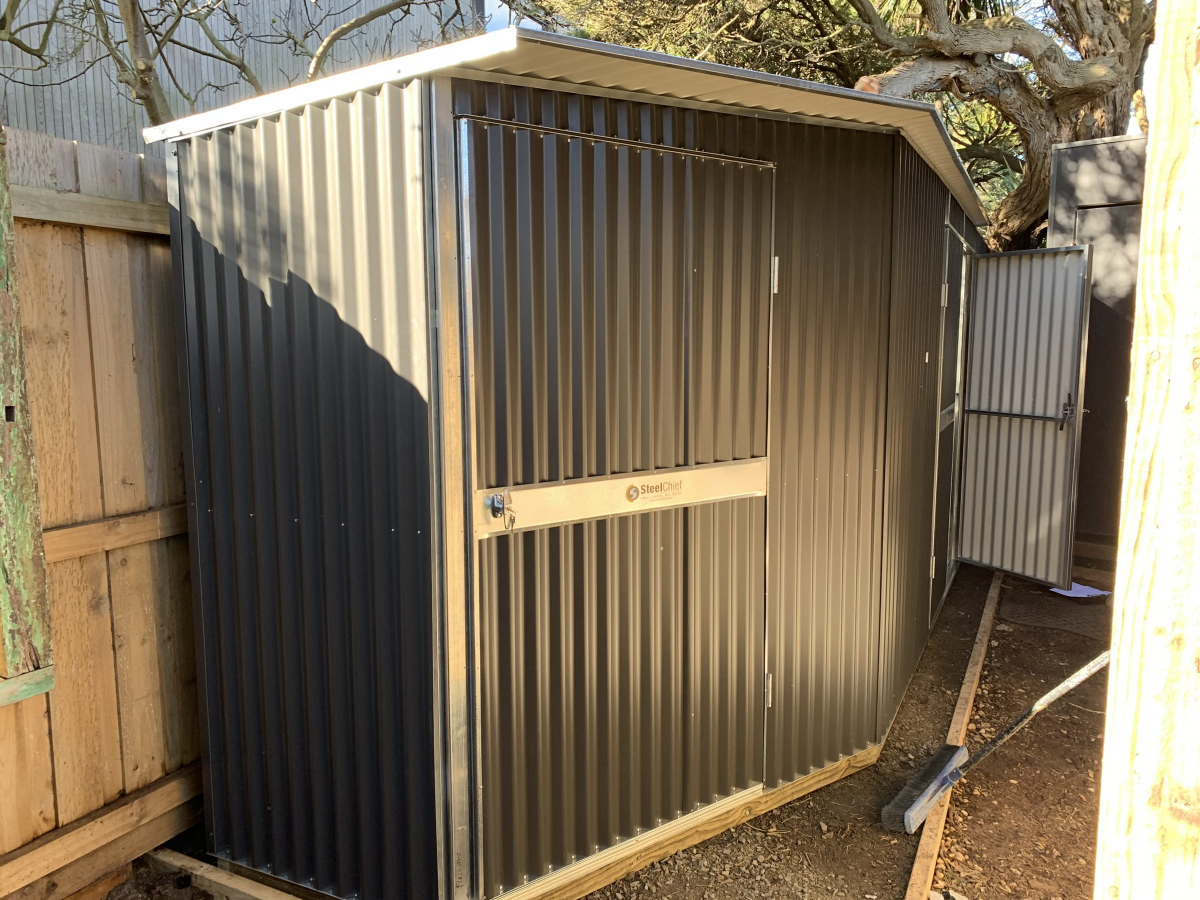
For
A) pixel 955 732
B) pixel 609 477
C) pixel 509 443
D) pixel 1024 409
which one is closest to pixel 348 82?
pixel 509 443

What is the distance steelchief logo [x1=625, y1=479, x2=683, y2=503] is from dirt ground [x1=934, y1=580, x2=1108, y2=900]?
1.75 m

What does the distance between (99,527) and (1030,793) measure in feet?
12.4

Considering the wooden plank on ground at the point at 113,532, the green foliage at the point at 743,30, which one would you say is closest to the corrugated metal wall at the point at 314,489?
the wooden plank on ground at the point at 113,532

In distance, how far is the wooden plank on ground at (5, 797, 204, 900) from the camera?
269 cm

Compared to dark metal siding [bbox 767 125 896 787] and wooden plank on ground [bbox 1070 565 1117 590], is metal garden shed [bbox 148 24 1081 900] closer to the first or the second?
dark metal siding [bbox 767 125 896 787]

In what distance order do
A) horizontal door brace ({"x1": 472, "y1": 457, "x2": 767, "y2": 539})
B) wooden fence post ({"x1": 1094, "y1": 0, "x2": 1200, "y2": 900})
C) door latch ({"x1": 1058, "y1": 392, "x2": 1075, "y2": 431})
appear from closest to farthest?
wooden fence post ({"x1": 1094, "y1": 0, "x2": 1200, "y2": 900}) → horizontal door brace ({"x1": 472, "y1": 457, "x2": 767, "y2": 539}) → door latch ({"x1": 1058, "y1": 392, "x2": 1075, "y2": 431})

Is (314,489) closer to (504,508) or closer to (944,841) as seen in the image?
(504,508)

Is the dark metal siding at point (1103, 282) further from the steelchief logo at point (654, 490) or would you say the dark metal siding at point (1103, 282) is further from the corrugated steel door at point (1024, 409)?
the steelchief logo at point (654, 490)

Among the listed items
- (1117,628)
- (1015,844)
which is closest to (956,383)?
(1015,844)

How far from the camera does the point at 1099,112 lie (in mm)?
8812

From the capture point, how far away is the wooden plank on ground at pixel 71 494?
8.38 feet

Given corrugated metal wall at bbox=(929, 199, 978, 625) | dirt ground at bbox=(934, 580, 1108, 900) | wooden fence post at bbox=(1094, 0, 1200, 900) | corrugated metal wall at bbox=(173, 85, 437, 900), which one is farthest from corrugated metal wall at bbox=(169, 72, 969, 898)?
corrugated metal wall at bbox=(929, 199, 978, 625)

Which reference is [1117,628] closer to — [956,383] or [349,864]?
[349,864]

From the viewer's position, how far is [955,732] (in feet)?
13.5
